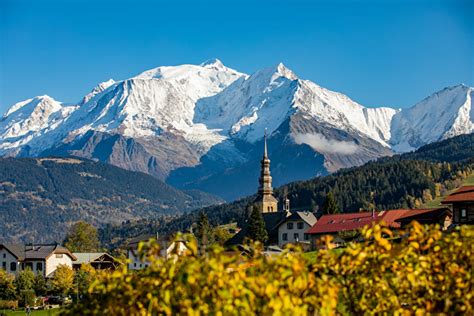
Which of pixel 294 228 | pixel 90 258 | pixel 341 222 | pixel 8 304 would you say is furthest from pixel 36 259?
pixel 341 222

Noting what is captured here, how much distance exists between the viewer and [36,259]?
5886 inches

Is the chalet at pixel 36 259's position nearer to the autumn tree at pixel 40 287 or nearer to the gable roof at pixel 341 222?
the autumn tree at pixel 40 287

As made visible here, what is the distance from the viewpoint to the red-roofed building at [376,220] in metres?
103

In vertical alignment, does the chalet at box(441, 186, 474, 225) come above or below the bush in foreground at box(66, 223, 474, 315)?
above

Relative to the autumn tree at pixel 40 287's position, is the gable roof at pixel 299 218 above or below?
above

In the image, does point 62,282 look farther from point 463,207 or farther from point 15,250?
point 463,207

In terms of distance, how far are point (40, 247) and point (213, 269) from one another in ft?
468

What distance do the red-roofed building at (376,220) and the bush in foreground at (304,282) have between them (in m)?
76.8

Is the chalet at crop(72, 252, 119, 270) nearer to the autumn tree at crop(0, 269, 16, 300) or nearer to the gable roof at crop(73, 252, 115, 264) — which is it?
the gable roof at crop(73, 252, 115, 264)

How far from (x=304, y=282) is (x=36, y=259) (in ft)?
438

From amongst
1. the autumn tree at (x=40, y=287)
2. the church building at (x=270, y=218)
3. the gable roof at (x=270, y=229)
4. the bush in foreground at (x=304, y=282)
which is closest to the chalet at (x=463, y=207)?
the church building at (x=270, y=218)

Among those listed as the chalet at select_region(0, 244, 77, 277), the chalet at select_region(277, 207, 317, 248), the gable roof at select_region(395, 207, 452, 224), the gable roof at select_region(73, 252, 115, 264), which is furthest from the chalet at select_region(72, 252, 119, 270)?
the gable roof at select_region(395, 207, 452, 224)

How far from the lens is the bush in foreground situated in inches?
829

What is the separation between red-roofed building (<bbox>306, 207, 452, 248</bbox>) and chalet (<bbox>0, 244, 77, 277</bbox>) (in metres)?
46.4
